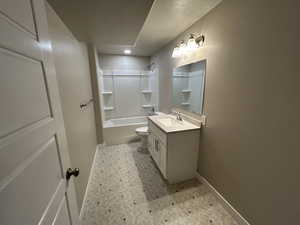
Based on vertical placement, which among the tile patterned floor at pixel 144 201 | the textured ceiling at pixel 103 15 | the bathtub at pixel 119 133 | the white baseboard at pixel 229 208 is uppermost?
the textured ceiling at pixel 103 15

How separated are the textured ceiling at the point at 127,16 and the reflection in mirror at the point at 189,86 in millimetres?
592

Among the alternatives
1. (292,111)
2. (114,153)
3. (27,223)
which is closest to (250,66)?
(292,111)

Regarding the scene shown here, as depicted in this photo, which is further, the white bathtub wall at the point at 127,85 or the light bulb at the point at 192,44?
the white bathtub wall at the point at 127,85

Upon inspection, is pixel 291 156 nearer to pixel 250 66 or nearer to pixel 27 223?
pixel 250 66

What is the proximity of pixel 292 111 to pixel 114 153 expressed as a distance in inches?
102

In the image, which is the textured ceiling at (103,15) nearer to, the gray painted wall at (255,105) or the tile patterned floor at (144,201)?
the gray painted wall at (255,105)

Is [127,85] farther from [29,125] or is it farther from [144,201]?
[29,125]

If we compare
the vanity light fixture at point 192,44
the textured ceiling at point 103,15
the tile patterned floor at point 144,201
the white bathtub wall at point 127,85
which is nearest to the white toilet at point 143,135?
the tile patterned floor at point 144,201

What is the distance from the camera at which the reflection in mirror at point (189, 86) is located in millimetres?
1780

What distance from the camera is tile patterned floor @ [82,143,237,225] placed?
1.33 metres

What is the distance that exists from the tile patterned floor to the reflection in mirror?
3.66ft

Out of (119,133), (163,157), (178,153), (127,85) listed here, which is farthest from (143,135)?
(127,85)

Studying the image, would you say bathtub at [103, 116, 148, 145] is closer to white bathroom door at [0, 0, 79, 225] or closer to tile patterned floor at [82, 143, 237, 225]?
tile patterned floor at [82, 143, 237, 225]

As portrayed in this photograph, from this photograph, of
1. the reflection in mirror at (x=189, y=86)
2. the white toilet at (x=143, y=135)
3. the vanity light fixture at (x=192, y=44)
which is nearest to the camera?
the vanity light fixture at (x=192, y=44)
